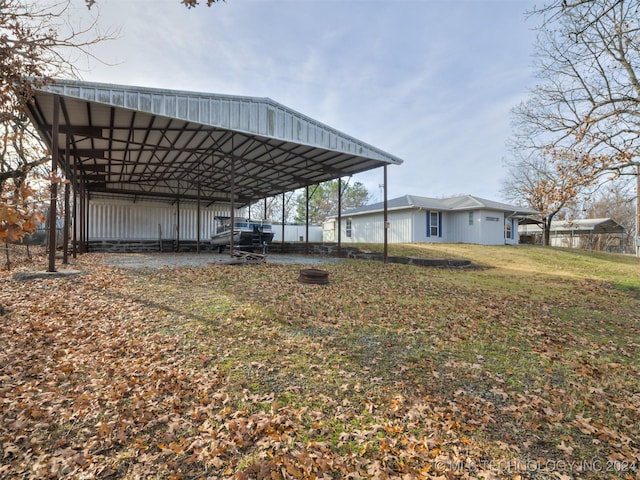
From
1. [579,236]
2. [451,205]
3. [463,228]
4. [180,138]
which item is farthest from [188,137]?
[579,236]

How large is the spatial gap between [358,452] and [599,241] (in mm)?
47768

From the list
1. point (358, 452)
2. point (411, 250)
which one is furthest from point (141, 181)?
point (358, 452)

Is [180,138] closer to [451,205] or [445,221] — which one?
[445,221]

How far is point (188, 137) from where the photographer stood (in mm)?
13188

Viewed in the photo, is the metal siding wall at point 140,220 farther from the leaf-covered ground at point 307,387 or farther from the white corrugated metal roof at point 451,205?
the leaf-covered ground at point 307,387

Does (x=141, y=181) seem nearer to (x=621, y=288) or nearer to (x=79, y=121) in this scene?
(x=79, y=121)

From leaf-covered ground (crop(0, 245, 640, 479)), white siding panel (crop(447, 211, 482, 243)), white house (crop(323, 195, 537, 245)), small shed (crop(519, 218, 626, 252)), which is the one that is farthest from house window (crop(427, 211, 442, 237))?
small shed (crop(519, 218, 626, 252))

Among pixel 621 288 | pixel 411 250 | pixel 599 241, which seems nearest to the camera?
pixel 621 288

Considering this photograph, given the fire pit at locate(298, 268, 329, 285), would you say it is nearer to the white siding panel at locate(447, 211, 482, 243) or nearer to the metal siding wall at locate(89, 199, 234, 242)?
the white siding panel at locate(447, 211, 482, 243)

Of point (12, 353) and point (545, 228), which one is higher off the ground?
point (545, 228)

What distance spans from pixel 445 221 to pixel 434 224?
127 centimetres

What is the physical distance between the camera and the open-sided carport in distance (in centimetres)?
891

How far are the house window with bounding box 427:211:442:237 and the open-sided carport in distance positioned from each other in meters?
8.85

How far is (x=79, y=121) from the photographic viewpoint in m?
10.8
